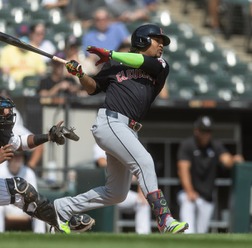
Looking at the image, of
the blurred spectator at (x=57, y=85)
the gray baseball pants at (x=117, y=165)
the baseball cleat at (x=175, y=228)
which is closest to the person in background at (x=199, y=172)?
the blurred spectator at (x=57, y=85)

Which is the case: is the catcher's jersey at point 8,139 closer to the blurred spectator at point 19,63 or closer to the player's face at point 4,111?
the player's face at point 4,111

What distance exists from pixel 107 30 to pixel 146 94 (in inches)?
241

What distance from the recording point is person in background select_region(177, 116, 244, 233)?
12.1m

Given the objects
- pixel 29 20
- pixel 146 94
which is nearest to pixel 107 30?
pixel 29 20

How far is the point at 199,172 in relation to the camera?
1223cm

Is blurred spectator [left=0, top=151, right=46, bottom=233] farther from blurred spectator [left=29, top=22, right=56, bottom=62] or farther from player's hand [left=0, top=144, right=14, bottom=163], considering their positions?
player's hand [left=0, top=144, right=14, bottom=163]

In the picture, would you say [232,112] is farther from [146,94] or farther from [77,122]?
[146,94]

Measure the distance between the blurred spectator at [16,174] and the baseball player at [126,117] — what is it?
259 cm

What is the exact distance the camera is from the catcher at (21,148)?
8086mm

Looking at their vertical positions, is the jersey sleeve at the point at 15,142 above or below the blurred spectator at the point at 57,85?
below

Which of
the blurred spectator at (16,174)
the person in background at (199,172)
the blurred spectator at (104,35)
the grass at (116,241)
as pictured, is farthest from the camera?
the blurred spectator at (104,35)

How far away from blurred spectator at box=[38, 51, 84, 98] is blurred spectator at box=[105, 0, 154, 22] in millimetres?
3250

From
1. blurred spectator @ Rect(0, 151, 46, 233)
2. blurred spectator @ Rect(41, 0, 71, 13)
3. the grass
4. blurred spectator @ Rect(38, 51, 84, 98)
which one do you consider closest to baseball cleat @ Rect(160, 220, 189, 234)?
the grass

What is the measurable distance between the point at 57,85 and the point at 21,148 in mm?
4213
